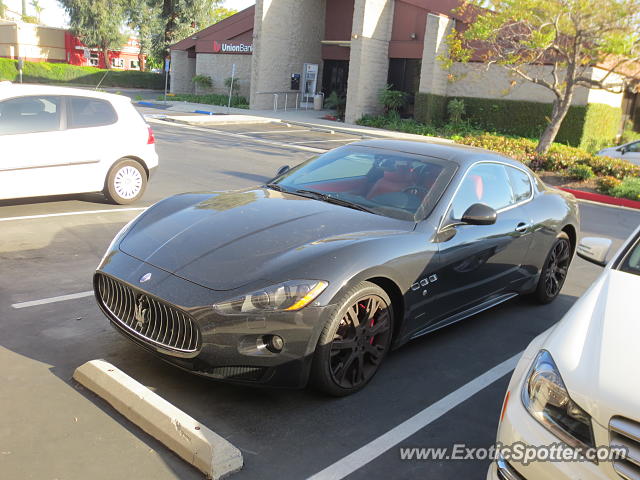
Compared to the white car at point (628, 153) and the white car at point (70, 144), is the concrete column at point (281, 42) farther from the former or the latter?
the white car at point (70, 144)

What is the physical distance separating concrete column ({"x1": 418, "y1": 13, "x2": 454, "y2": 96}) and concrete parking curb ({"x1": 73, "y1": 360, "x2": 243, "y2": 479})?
85.9 ft

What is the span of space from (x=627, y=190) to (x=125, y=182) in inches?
447

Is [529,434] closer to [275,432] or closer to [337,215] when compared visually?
[275,432]

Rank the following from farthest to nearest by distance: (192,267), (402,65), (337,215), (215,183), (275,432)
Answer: (402,65)
(215,183)
(337,215)
(192,267)
(275,432)

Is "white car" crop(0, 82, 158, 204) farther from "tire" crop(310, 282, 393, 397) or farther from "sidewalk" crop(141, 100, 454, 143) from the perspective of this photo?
"sidewalk" crop(141, 100, 454, 143)

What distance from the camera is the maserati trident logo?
381cm

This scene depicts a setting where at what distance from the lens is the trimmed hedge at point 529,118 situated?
82.3 feet

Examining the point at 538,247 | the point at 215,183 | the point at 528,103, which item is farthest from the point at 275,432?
the point at 528,103

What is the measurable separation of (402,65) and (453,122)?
510 centimetres

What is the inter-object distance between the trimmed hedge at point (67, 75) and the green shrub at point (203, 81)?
1446 cm

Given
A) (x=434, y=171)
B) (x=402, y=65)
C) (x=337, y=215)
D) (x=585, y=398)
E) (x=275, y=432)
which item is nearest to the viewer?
(x=585, y=398)

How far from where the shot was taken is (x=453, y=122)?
27656 mm

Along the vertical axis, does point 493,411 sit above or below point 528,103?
below

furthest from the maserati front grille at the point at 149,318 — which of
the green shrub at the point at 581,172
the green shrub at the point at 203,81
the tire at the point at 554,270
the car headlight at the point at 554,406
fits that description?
the green shrub at the point at 203,81
